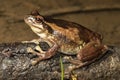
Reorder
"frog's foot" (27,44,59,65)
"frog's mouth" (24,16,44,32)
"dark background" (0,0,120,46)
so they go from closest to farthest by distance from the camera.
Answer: "frog's foot" (27,44,59,65), "frog's mouth" (24,16,44,32), "dark background" (0,0,120,46)

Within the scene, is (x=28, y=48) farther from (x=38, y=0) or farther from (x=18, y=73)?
(x=38, y=0)

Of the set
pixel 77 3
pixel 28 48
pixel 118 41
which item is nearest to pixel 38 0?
pixel 77 3

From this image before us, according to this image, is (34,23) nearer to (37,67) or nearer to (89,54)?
(37,67)

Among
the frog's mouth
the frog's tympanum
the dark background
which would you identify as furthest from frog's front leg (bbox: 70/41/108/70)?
the dark background

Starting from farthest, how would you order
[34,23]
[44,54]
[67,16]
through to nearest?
[67,16]
[34,23]
[44,54]

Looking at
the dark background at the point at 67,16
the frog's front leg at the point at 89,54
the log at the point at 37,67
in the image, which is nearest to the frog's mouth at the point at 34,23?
the log at the point at 37,67

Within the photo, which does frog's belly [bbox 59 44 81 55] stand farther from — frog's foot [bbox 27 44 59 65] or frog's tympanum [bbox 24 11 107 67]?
frog's foot [bbox 27 44 59 65]

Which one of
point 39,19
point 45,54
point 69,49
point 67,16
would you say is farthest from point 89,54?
point 67,16
